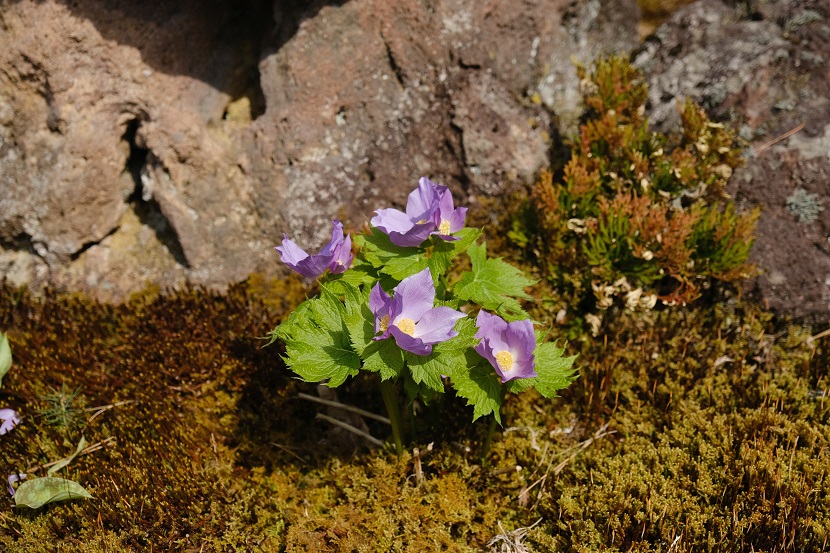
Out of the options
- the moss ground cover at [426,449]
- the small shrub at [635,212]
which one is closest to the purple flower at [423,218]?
the moss ground cover at [426,449]

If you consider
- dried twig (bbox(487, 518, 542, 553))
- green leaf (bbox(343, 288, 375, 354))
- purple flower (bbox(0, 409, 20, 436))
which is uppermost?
green leaf (bbox(343, 288, 375, 354))

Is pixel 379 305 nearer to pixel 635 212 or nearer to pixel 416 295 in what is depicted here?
pixel 416 295

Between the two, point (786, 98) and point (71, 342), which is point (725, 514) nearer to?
point (786, 98)

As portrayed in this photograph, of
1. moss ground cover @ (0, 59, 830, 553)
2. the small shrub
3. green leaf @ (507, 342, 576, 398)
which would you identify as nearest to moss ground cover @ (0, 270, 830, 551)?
moss ground cover @ (0, 59, 830, 553)

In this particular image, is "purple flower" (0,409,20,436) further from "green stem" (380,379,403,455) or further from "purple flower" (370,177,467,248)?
"purple flower" (370,177,467,248)

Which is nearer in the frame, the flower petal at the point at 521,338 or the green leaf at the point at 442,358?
the green leaf at the point at 442,358

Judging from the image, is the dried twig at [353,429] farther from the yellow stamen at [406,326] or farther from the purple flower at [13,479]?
the purple flower at [13,479]
